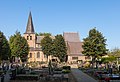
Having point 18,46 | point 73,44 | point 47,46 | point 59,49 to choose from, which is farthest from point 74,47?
point 18,46

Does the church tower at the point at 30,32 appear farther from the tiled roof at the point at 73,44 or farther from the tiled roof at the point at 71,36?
the tiled roof at the point at 71,36

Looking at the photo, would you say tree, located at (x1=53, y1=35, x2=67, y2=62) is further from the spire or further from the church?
the spire

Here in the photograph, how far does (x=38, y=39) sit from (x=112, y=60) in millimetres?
47863

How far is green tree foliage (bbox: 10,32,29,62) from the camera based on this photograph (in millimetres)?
83312

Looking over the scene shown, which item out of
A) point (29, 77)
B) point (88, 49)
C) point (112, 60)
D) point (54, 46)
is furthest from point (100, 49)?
point (29, 77)

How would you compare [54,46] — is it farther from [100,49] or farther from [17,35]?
[100,49]

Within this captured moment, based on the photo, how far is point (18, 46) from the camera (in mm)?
84312

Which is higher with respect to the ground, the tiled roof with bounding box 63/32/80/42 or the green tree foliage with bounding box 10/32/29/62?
the tiled roof with bounding box 63/32/80/42

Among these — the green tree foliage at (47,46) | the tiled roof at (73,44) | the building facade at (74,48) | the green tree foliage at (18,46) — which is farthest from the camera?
the tiled roof at (73,44)

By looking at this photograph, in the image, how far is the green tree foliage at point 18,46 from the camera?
83312 millimetres

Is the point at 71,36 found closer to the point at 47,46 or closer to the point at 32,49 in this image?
the point at 32,49

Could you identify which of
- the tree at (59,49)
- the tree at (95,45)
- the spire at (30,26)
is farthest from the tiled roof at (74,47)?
the tree at (95,45)

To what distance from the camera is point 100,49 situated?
6575 centimetres

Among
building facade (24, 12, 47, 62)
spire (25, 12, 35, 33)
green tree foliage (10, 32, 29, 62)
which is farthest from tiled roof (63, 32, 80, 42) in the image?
green tree foliage (10, 32, 29, 62)
